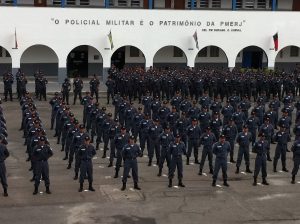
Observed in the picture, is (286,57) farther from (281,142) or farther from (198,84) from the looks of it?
(281,142)

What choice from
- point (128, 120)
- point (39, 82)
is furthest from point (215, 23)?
point (128, 120)

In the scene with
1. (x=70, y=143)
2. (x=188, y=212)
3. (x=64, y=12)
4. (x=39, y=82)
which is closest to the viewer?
(x=188, y=212)

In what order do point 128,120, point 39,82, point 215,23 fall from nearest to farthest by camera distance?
point 128,120
point 39,82
point 215,23

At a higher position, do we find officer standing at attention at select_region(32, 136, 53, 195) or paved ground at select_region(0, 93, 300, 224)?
officer standing at attention at select_region(32, 136, 53, 195)

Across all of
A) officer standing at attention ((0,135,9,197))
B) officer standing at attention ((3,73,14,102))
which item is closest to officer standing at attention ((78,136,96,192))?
officer standing at attention ((0,135,9,197))

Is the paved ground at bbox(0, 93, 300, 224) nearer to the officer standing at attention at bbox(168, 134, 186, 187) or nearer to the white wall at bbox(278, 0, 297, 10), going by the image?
the officer standing at attention at bbox(168, 134, 186, 187)

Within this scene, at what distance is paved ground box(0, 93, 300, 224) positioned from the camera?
1370cm

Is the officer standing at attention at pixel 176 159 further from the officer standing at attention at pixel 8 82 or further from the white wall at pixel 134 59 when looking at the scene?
the white wall at pixel 134 59

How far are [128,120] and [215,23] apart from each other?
17311mm

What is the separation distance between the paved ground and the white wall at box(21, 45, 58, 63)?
20490 mm

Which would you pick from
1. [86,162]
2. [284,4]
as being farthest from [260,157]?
[284,4]

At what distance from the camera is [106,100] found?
105 feet

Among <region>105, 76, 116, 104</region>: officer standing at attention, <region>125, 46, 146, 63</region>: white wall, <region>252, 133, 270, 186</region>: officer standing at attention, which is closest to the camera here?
<region>252, 133, 270, 186</region>: officer standing at attention

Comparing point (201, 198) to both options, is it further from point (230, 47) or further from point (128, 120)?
point (230, 47)
